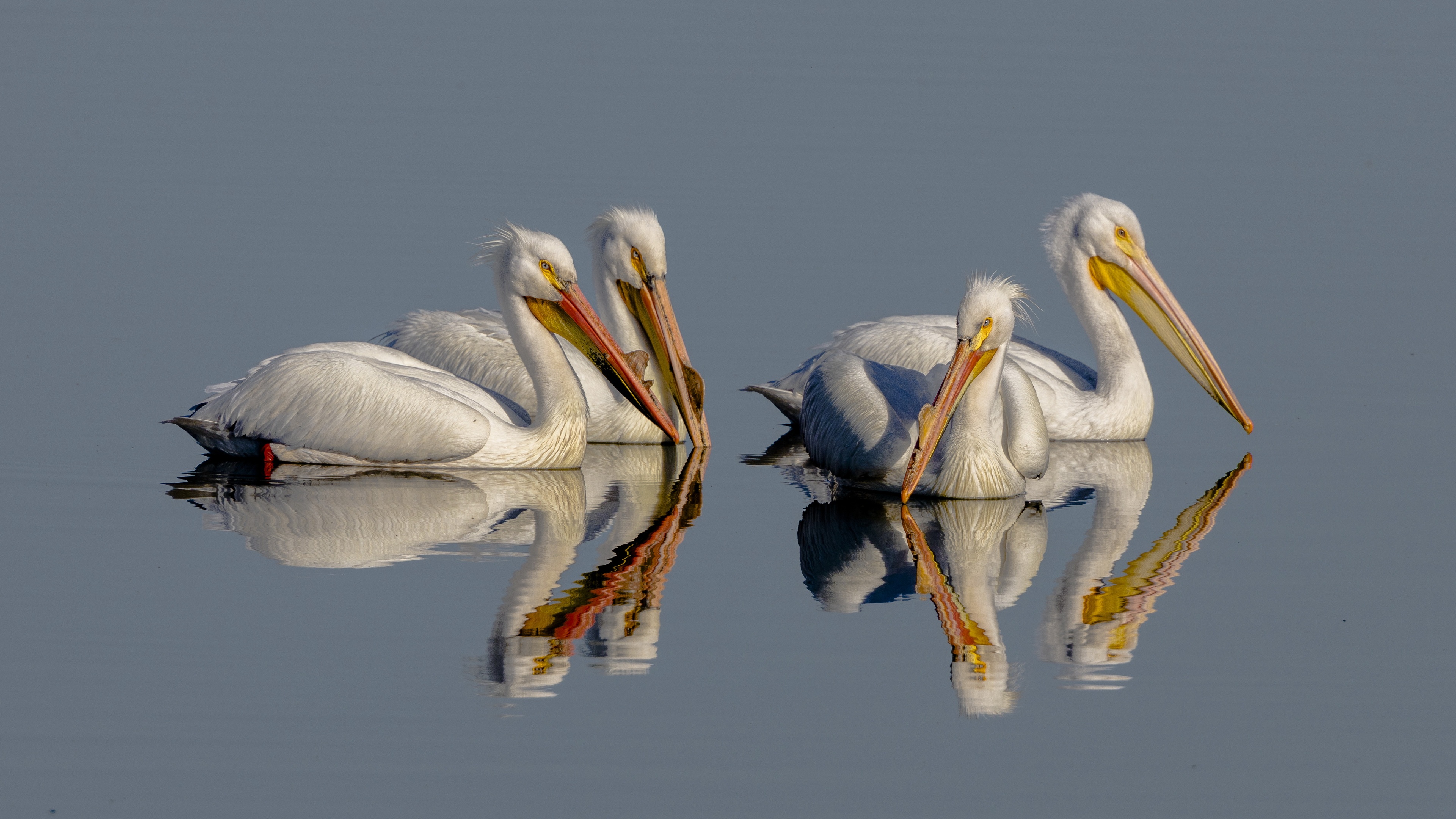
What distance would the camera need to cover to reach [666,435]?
8305 mm

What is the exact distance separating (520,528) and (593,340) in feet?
4.91

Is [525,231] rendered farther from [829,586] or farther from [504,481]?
[829,586]

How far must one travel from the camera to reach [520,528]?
6492 mm

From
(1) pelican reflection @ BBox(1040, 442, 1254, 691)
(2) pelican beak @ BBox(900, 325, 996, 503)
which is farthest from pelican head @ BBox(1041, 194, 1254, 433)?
(2) pelican beak @ BBox(900, 325, 996, 503)

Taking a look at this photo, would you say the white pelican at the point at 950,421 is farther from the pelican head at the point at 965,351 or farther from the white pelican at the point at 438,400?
the white pelican at the point at 438,400

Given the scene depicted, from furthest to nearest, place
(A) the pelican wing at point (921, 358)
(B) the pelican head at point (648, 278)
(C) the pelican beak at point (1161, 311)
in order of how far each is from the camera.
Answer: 1. (C) the pelican beak at point (1161, 311)
2. (A) the pelican wing at point (921, 358)
3. (B) the pelican head at point (648, 278)

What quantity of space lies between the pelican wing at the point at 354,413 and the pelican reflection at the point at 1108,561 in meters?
2.32

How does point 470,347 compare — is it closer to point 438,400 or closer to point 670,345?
Answer: point 670,345

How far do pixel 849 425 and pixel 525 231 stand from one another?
1594 millimetres

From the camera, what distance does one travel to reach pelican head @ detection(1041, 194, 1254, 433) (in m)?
9.05

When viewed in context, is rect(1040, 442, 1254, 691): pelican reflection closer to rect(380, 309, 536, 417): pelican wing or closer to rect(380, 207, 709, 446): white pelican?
rect(380, 207, 709, 446): white pelican

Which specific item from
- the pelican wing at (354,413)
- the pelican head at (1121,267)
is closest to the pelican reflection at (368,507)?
the pelican wing at (354,413)

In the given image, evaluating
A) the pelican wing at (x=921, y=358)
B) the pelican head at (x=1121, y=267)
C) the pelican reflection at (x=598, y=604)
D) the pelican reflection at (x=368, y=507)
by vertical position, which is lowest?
the pelican reflection at (x=598, y=604)

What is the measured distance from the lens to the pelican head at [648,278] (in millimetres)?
8398
